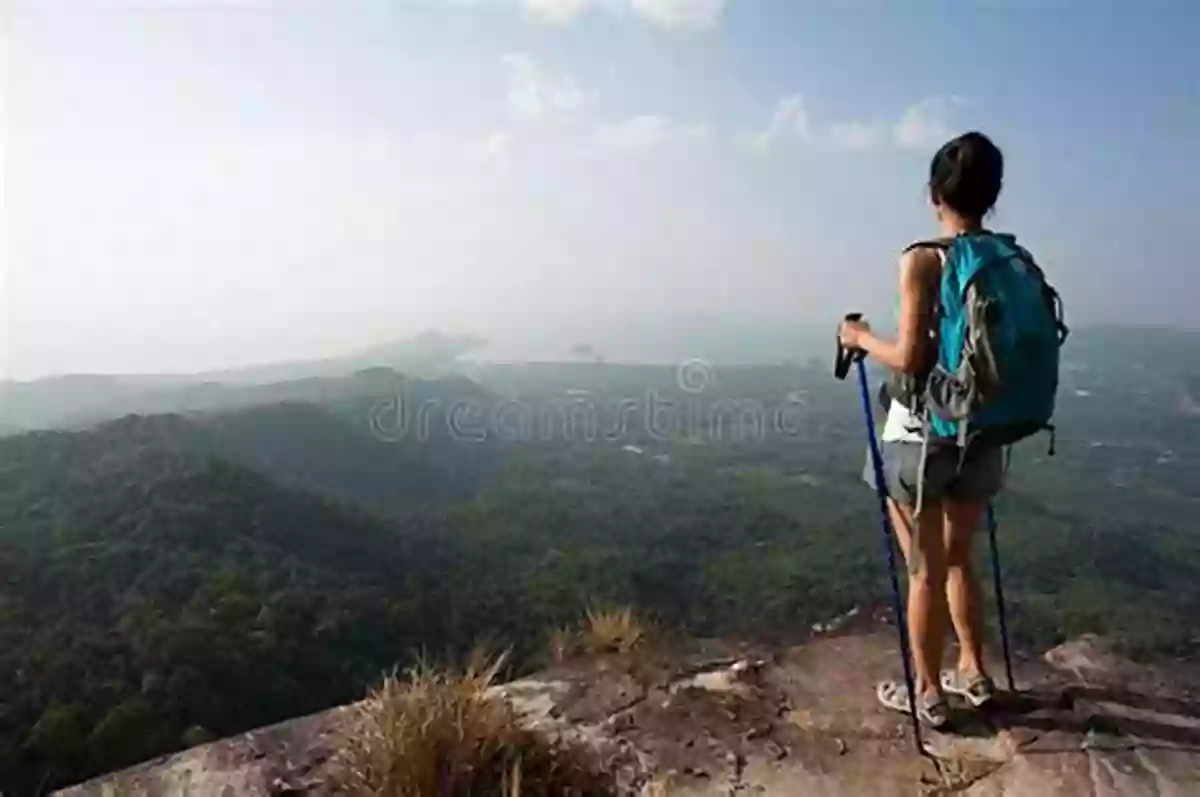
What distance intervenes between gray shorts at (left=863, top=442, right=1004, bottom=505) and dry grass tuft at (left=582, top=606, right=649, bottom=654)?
76.1 inches

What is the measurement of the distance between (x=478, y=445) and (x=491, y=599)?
39.8m

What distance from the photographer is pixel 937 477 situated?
2971 millimetres

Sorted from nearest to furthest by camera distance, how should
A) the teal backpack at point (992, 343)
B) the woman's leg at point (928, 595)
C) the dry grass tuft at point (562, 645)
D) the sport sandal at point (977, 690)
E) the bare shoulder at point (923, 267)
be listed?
the teal backpack at point (992, 343)
the bare shoulder at point (923, 267)
the woman's leg at point (928, 595)
the sport sandal at point (977, 690)
the dry grass tuft at point (562, 645)

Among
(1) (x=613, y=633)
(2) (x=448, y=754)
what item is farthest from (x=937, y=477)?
(1) (x=613, y=633)

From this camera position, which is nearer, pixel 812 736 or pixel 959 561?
pixel 959 561

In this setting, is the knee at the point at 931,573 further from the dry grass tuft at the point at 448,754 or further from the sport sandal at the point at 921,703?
the dry grass tuft at the point at 448,754

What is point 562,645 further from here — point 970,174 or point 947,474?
point 970,174

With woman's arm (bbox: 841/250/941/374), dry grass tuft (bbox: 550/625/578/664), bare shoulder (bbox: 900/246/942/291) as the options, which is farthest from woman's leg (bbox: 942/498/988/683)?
dry grass tuft (bbox: 550/625/578/664)

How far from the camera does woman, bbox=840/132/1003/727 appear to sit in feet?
9.15

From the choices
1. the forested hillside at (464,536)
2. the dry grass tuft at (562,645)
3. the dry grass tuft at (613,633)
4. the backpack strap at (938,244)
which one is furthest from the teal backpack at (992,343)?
the forested hillside at (464,536)

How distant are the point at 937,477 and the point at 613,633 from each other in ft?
7.21

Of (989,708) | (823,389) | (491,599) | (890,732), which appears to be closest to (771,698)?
(890,732)

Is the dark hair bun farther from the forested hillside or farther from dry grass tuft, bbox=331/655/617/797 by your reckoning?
the forested hillside

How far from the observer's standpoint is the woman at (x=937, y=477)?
2789 mm
